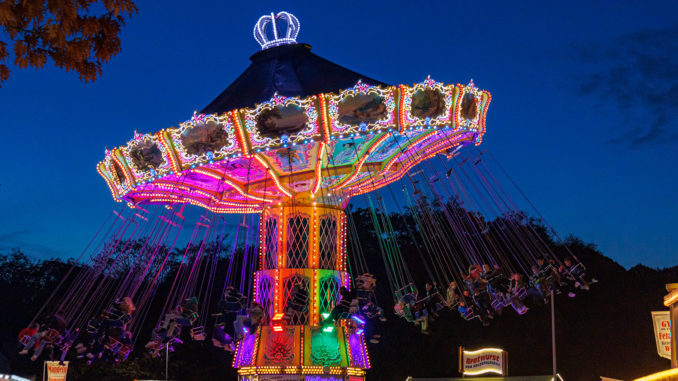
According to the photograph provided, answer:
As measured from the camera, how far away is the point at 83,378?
2938 centimetres

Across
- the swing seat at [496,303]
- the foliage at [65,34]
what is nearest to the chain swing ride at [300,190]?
the swing seat at [496,303]

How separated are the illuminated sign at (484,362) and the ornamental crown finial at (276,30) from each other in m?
7.75

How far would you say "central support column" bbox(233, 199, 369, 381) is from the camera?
15.4 m

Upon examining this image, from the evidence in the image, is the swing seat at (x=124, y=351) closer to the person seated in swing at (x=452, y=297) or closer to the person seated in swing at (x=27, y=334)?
the person seated in swing at (x=27, y=334)

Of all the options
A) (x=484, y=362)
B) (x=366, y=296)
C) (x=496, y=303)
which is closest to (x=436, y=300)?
(x=496, y=303)

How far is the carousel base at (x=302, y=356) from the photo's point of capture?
15.3 metres

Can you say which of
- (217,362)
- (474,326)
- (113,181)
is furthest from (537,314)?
(113,181)

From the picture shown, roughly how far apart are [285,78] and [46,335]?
21.7 feet

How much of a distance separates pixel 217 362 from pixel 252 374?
48.5ft

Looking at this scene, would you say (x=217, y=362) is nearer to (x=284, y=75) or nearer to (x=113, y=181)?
(x=113, y=181)

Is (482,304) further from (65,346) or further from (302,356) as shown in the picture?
(65,346)

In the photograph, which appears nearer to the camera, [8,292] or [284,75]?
[284,75]

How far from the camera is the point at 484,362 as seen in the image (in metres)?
17.2

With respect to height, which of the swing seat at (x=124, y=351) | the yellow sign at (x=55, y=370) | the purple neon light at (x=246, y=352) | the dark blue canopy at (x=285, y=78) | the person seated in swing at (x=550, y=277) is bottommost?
the yellow sign at (x=55, y=370)
